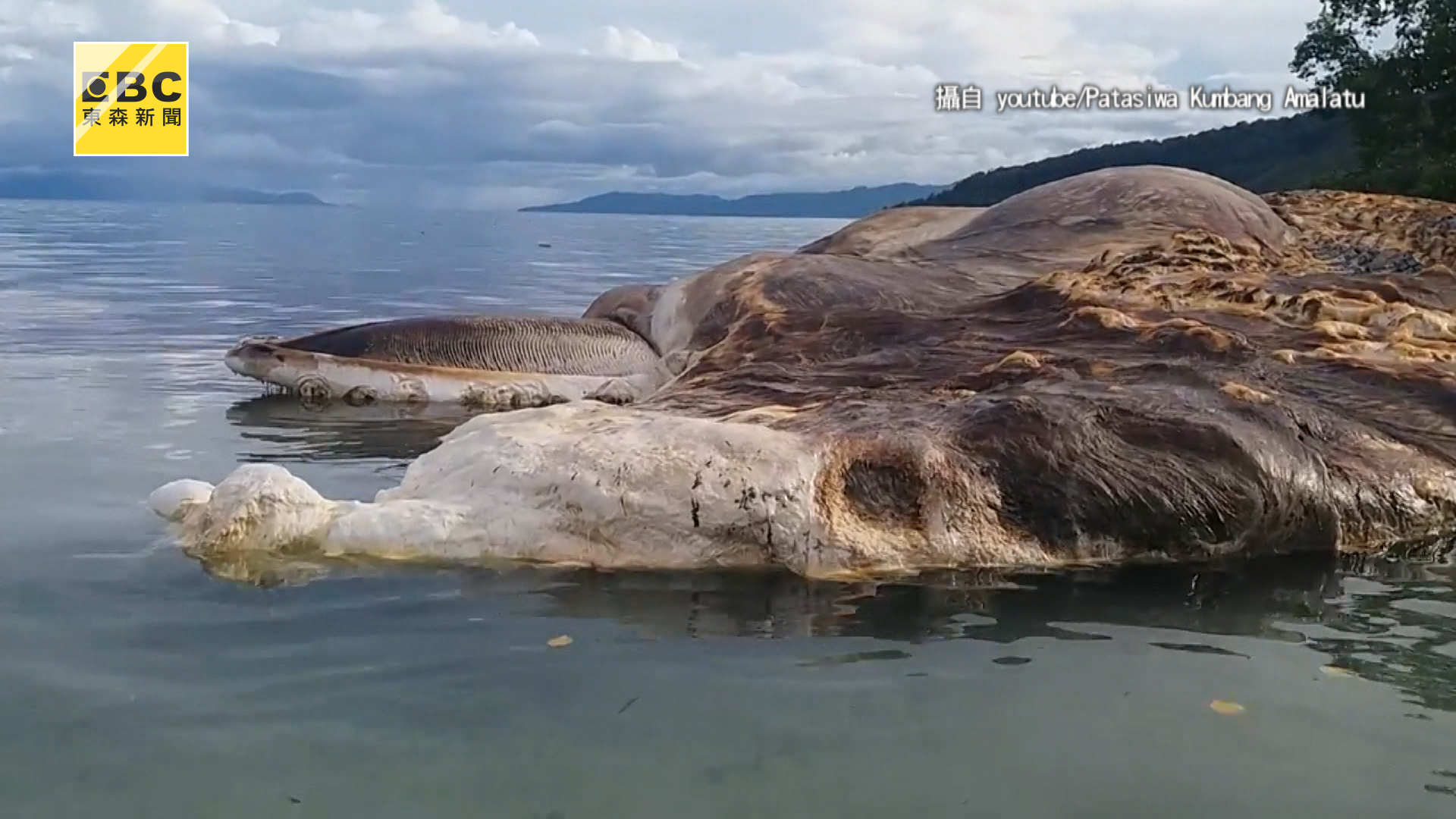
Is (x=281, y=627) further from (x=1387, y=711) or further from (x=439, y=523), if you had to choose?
(x=1387, y=711)

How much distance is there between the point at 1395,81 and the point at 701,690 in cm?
2811

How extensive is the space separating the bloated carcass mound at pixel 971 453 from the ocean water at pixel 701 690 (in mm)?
171

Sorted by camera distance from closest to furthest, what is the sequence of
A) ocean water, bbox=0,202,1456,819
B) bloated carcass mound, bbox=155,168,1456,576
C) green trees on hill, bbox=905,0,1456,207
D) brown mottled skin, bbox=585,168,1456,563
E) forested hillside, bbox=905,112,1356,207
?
1. ocean water, bbox=0,202,1456,819
2. bloated carcass mound, bbox=155,168,1456,576
3. brown mottled skin, bbox=585,168,1456,563
4. green trees on hill, bbox=905,0,1456,207
5. forested hillside, bbox=905,112,1356,207

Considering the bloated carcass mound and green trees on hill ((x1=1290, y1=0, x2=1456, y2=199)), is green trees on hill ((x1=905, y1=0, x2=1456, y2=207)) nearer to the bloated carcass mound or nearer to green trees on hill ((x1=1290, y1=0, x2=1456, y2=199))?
green trees on hill ((x1=1290, y1=0, x2=1456, y2=199))

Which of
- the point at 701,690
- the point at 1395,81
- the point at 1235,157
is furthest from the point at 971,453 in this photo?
the point at 1235,157

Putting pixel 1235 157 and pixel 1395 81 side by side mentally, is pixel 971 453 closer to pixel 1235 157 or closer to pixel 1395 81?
pixel 1395 81

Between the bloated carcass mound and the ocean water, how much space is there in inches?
6.7

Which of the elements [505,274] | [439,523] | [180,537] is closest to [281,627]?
[439,523]

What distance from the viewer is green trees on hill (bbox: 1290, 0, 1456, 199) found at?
87.2 feet

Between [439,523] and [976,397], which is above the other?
[976,397]

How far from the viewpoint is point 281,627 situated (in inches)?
174

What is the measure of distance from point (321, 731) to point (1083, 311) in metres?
4.39

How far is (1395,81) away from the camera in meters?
28.0

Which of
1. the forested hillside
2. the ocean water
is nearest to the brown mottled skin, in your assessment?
the ocean water
